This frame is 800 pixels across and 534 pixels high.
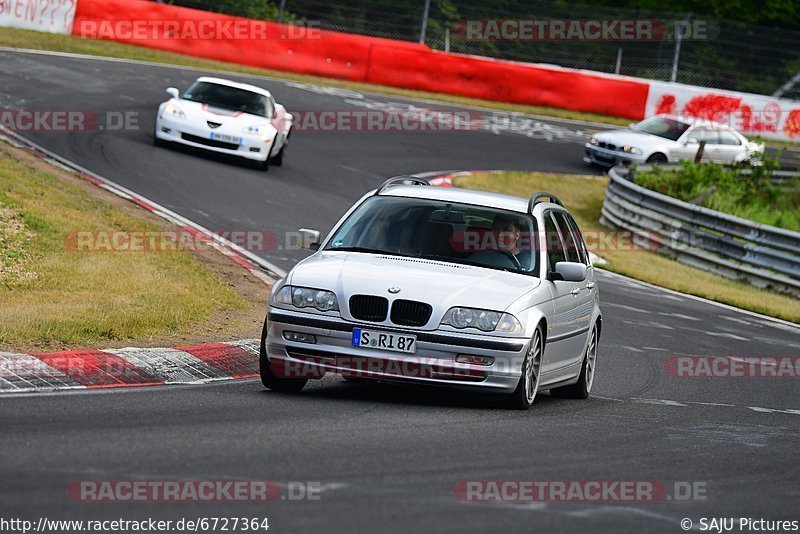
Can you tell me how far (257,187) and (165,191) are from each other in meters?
2.08

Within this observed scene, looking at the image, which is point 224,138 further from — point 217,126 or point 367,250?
point 367,250

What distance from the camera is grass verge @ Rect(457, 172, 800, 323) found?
20.1 metres

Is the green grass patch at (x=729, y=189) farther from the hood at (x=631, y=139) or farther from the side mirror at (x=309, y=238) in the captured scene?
the side mirror at (x=309, y=238)

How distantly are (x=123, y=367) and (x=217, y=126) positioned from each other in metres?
14.3

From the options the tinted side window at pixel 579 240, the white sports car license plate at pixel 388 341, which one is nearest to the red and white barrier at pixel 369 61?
the tinted side window at pixel 579 240

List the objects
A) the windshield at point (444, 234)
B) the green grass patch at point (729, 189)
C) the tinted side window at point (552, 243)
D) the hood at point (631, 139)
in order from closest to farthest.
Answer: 1. the windshield at point (444, 234)
2. the tinted side window at point (552, 243)
3. the green grass patch at point (729, 189)
4. the hood at point (631, 139)

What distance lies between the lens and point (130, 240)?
14992 millimetres

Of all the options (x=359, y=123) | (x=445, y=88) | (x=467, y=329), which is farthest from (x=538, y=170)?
(x=467, y=329)

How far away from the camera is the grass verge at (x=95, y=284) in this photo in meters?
10.3

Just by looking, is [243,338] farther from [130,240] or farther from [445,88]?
[445,88]

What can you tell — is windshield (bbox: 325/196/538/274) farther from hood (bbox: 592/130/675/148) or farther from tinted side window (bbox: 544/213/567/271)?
hood (bbox: 592/130/675/148)

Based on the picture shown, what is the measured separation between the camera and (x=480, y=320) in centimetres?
871

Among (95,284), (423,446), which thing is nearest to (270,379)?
(423,446)

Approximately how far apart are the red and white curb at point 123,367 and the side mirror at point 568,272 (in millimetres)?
2287
